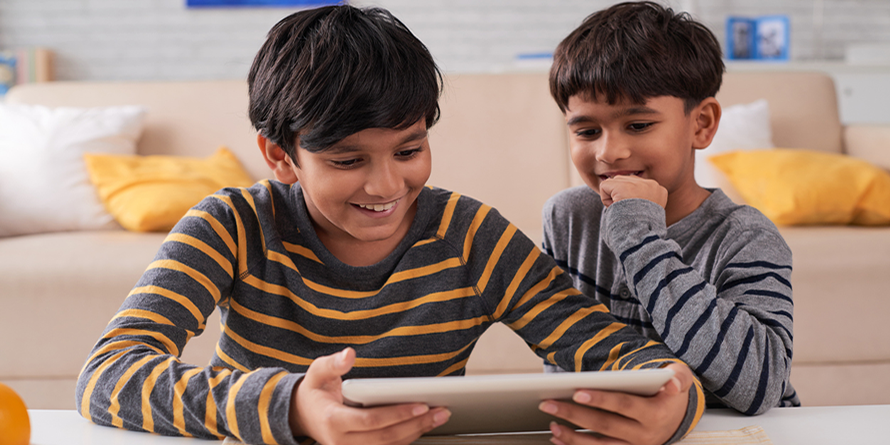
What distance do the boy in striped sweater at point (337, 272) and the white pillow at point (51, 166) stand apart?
4.30 feet

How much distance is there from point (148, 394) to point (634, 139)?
68 centimetres

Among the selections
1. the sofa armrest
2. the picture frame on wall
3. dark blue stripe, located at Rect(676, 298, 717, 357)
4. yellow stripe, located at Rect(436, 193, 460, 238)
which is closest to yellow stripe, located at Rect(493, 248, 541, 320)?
yellow stripe, located at Rect(436, 193, 460, 238)

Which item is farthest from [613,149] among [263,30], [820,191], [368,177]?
[263,30]

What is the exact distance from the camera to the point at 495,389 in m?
0.50

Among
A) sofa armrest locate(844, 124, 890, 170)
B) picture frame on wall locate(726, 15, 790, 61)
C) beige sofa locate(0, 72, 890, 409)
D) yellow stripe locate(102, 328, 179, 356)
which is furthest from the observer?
picture frame on wall locate(726, 15, 790, 61)

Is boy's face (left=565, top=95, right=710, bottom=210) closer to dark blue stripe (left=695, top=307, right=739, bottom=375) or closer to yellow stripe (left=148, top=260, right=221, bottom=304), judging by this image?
dark blue stripe (left=695, top=307, right=739, bottom=375)

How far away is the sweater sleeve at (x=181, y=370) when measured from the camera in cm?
60

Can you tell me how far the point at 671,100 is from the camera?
0.96m

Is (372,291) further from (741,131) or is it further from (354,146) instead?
(741,131)

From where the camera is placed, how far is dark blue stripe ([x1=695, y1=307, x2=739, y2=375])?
29.2 inches

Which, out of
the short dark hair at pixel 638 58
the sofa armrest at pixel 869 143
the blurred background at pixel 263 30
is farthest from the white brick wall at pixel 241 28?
the short dark hair at pixel 638 58

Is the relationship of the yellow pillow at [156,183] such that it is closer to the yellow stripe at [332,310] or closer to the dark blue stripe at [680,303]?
the yellow stripe at [332,310]

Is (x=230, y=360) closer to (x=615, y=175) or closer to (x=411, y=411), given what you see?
(x=411, y=411)

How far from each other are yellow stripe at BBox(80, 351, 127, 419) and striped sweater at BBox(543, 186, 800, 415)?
567 mm
